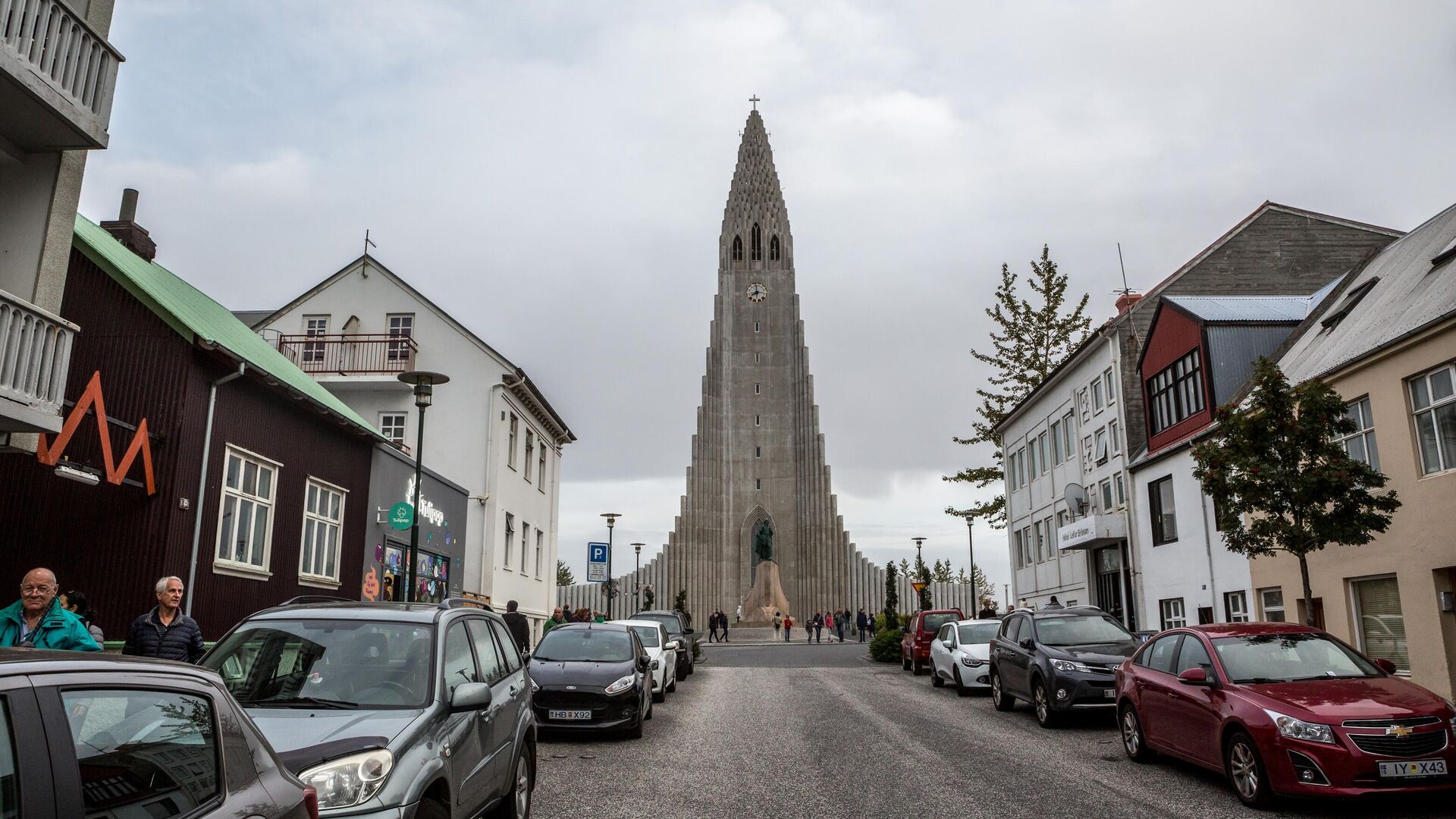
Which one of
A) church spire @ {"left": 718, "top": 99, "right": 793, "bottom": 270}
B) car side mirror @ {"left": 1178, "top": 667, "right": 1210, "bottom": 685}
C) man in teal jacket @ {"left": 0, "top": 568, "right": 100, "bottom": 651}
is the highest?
church spire @ {"left": 718, "top": 99, "right": 793, "bottom": 270}

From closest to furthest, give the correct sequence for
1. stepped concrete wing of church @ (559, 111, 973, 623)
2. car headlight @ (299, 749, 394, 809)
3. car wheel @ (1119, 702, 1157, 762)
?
car headlight @ (299, 749, 394, 809), car wheel @ (1119, 702, 1157, 762), stepped concrete wing of church @ (559, 111, 973, 623)

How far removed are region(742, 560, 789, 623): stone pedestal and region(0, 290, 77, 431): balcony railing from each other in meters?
55.7

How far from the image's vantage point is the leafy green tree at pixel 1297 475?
14.6m

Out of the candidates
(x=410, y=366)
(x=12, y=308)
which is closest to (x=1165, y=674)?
(x=12, y=308)

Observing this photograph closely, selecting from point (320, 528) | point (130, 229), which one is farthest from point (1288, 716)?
point (130, 229)

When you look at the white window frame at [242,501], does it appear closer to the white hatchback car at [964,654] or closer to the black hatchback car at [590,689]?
the black hatchback car at [590,689]

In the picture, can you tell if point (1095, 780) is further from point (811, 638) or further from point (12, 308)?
point (811, 638)

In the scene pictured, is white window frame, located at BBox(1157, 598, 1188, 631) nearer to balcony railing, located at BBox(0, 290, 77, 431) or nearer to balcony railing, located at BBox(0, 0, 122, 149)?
balcony railing, located at BBox(0, 290, 77, 431)

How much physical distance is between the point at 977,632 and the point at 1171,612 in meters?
9.44

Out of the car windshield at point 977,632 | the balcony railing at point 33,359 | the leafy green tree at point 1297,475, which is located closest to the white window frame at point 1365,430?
the leafy green tree at point 1297,475

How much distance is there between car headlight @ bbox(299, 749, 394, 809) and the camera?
16.4ft

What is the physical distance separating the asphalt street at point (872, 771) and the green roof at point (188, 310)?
7815 millimetres

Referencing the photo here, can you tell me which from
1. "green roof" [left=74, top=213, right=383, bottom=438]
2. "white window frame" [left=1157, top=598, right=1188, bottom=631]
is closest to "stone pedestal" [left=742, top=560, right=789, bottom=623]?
"white window frame" [left=1157, top=598, right=1188, bottom=631]

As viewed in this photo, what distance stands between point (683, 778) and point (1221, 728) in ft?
16.7
